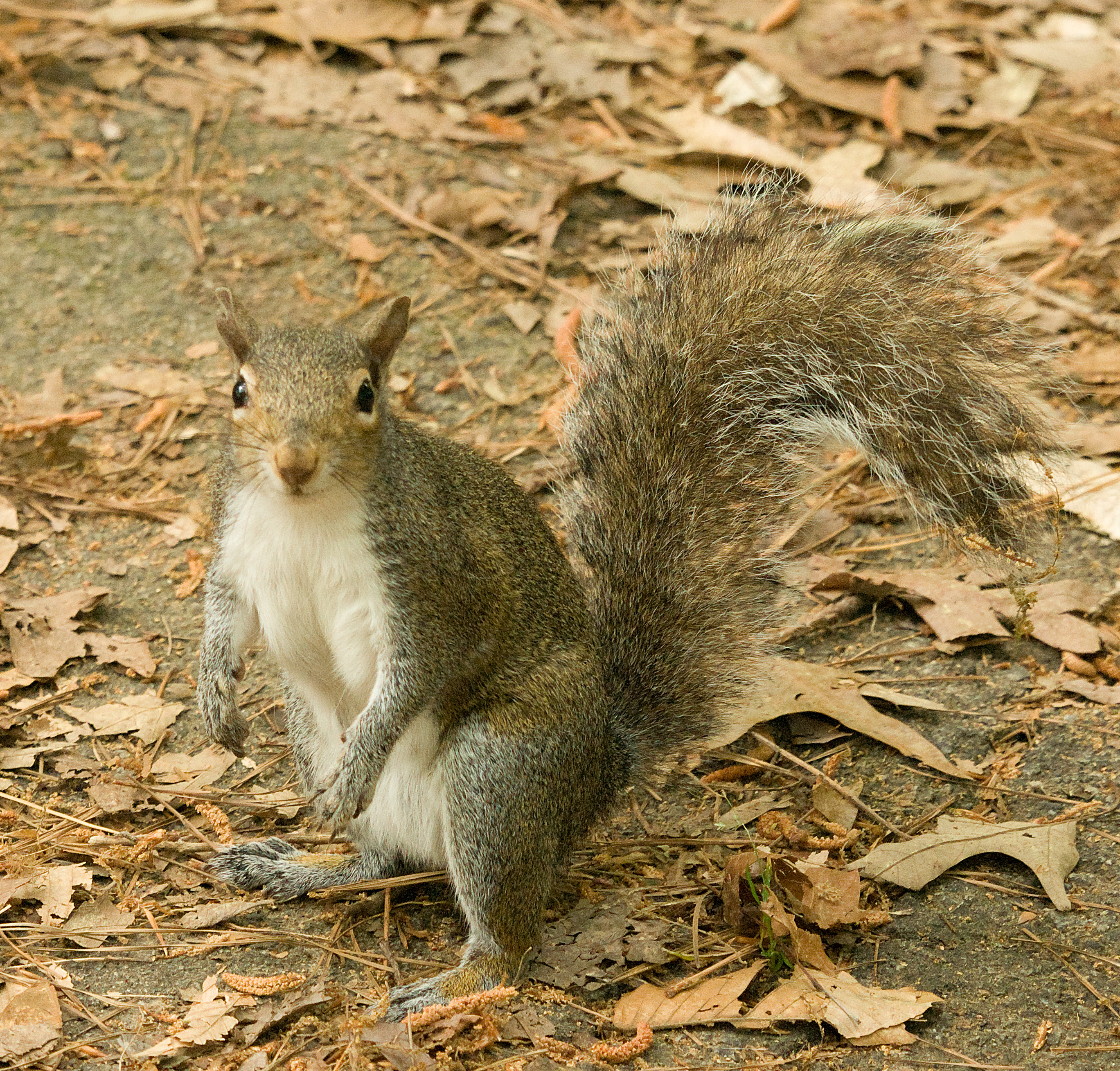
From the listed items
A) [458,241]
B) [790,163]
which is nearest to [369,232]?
[458,241]

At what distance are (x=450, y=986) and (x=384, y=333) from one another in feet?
4.65

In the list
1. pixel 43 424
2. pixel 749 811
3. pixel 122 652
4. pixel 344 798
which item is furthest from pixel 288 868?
pixel 43 424

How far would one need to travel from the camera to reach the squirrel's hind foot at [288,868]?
3.22 meters

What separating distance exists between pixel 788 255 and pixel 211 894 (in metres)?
2.09

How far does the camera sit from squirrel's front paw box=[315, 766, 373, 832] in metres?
2.95

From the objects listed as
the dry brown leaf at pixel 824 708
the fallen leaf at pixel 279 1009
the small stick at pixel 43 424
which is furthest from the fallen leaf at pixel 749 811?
the small stick at pixel 43 424

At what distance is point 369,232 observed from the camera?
534 cm

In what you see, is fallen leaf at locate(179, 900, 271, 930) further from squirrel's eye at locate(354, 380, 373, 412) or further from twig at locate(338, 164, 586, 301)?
twig at locate(338, 164, 586, 301)

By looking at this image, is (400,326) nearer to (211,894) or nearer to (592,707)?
(592,707)

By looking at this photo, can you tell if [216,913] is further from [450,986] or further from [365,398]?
[365,398]

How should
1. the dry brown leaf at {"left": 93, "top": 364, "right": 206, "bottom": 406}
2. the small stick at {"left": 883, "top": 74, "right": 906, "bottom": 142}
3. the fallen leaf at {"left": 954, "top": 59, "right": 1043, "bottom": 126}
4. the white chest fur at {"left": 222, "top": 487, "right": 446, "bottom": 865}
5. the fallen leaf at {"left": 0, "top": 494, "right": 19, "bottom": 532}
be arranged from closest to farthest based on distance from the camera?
1. the white chest fur at {"left": 222, "top": 487, "right": 446, "bottom": 865}
2. the fallen leaf at {"left": 0, "top": 494, "right": 19, "bottom": 532}
3. the dry brown leaf at {"left": 93, "top": 364, "right": 206, "bottom": 406}
4. the small stick at {"left": 883, "top": 74, "right": 906, "bottom": 142}
5. the fallen leaf at {"left": 954, "top": 59, "right": 1043, "bottom": 126}

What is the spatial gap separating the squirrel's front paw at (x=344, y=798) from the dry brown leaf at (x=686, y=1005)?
71 centimetres

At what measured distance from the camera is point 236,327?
9.21ft

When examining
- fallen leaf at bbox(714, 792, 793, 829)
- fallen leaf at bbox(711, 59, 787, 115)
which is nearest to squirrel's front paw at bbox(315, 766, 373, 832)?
fallen leaf at bbox(714, 792, 793, 829)
